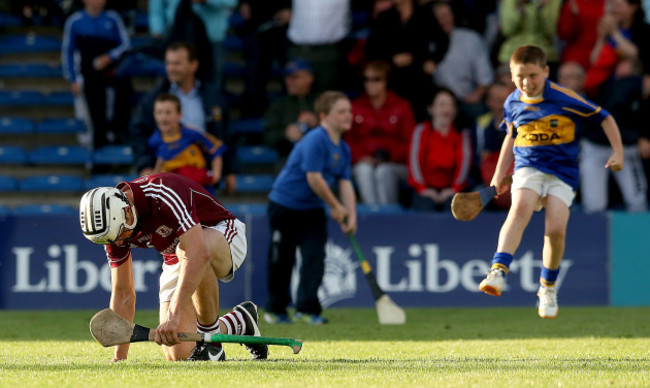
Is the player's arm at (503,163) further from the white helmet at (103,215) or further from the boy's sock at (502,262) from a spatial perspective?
the white helmet at (103,215)

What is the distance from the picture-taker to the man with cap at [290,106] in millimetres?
12023

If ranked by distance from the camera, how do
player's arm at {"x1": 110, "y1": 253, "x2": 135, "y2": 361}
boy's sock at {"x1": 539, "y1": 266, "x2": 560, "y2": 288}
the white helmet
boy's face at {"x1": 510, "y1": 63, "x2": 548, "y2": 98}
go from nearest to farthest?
1. the white helmet
2. player's arm at {"x1": 110, "y1": 253, "x2": 135, "y2": 361}
3. boy's face at {"x1": 510, "y1": 63, "x2": 548, "y2": 98}
4. boy's sock at {"x1": 539, "y1": 266, "x2": 560, "y2": 288}

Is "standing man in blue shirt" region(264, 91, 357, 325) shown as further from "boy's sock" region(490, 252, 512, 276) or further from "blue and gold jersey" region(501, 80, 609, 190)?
"boy's sock" region(490, 252, 512, 276)

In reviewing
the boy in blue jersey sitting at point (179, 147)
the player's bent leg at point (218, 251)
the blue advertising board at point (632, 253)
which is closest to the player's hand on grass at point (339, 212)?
the boy in blue jersey sitting at point (179, 147)

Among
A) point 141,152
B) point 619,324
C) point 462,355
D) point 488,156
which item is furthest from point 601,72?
point 462,355

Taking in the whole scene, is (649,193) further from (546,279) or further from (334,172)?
(546,279)

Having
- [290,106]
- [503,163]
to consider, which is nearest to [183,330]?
[503,163]

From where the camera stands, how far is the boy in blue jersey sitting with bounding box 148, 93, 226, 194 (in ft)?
30.9

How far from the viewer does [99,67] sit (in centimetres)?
1253

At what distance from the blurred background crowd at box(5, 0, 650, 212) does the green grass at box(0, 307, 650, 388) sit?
5.92 feet

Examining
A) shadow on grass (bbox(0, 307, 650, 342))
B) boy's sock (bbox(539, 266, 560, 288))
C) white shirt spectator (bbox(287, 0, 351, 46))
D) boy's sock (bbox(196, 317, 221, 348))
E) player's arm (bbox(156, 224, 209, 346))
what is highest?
white shirt spectator (bbox(287, 0, 351, 46))

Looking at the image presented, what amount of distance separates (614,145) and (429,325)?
2811 millimetres

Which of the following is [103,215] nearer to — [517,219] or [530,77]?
[517,219]

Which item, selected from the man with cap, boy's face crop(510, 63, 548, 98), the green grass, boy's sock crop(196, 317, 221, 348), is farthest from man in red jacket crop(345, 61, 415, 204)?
boy's sock crop(196, 317, 221, 348)
